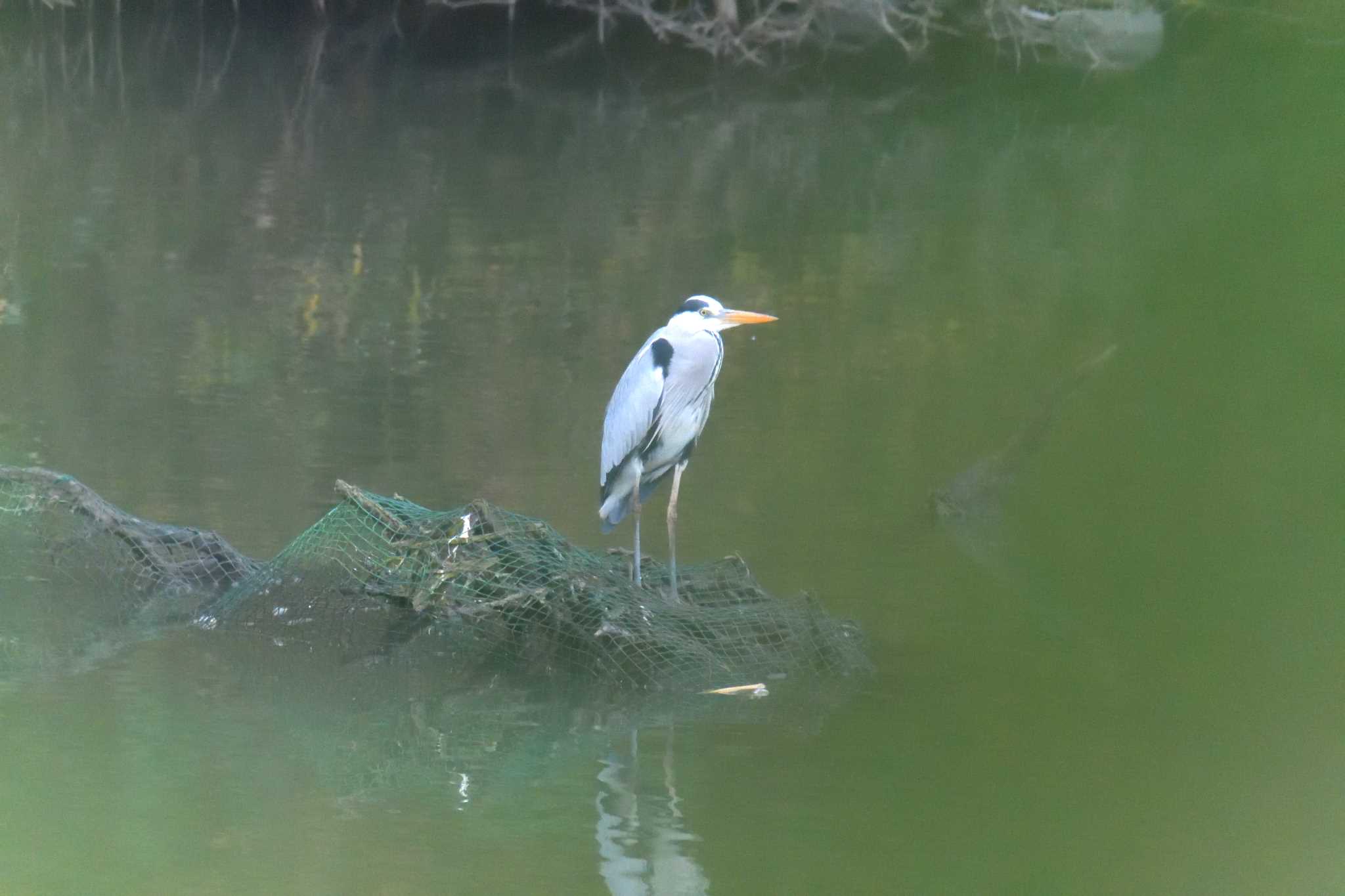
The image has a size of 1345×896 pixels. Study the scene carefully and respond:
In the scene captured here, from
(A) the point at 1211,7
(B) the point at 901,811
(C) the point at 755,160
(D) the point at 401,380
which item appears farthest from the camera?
(A) the point at 1211,7

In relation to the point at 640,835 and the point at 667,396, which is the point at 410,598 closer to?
the point at 667,396

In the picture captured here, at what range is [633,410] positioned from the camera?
6.24 metres

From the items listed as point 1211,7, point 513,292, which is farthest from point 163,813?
point 1211,7

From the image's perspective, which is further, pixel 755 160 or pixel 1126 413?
pixel 755 160

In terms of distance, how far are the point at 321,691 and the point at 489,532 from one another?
2.48ft

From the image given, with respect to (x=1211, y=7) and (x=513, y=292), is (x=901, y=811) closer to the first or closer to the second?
(x=513, y=292)

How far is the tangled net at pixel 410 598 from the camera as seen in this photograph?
217 inches

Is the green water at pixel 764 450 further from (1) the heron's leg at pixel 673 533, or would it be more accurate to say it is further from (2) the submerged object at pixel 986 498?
(1) the heron's leg at pixel 673 533

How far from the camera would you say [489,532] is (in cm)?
566

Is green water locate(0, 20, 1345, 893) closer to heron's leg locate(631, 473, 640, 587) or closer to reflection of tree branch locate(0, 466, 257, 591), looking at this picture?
reflection of tree branch locate(0, 466, 257, 591)

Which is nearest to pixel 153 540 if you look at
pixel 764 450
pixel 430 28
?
pixel 764 450

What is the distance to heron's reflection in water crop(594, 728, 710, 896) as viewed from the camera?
167 inches

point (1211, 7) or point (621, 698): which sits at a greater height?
point (1211, 7)

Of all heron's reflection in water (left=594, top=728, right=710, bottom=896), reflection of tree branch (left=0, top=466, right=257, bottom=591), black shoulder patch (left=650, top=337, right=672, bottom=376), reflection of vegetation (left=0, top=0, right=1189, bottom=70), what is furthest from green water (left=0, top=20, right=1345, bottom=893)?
reflection of vegetation (left=0, top=0, right=1189, bottom=70)
